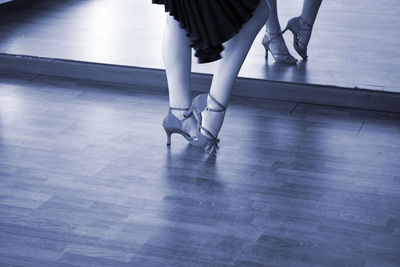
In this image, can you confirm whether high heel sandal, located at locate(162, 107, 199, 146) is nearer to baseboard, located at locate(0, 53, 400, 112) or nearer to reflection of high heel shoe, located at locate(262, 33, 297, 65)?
baseboard, located at locate(0, 53, 400, 112)

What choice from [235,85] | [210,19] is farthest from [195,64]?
[210,19]

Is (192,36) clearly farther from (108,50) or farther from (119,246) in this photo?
(108,50)

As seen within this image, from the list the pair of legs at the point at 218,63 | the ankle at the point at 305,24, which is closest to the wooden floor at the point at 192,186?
the pair of legs at the point at 218,63

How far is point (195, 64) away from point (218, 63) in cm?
77

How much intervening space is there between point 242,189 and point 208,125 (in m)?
0.36

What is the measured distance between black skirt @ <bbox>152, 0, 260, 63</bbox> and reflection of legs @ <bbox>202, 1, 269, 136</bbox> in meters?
0.05

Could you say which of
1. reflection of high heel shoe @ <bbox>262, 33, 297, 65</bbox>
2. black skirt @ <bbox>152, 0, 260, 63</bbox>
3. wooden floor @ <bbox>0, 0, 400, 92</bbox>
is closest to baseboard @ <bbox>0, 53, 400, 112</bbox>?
wooden floor @ <bbox>0, 0, 400, 92</bbox>

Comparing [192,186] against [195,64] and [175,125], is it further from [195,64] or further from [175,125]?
[195,64]

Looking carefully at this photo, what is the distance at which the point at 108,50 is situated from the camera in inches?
147

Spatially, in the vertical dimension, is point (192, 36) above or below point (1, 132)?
above

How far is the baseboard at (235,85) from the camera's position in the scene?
10.4ft

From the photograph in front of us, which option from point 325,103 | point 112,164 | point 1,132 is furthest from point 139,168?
point 325,103

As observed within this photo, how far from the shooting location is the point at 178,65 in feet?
9.08

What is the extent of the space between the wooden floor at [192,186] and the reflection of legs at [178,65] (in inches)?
5.8
